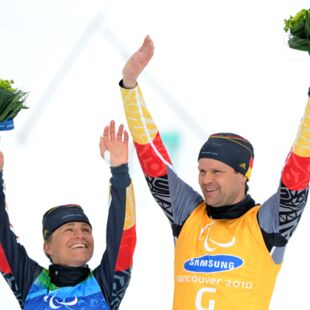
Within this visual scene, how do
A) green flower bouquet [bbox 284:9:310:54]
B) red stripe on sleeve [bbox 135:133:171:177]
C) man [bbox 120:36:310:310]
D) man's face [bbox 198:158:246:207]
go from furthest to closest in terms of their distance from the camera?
red stripe on sleeve [bbox 135:133:171:177]
man's face [bbox 198:158:246:207]
man [bbox 120:36:310:310]
green flower bouquet [bbox 284:9:310:54]

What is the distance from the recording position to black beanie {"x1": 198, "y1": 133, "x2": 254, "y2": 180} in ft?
13.9

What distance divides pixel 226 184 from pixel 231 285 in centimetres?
44

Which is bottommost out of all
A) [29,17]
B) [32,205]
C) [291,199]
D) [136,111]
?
[32,205]

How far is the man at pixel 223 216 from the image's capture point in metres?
4.07

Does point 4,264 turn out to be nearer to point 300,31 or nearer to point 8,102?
point 8,102

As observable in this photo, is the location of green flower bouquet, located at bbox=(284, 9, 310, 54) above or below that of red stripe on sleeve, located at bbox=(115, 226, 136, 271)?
above

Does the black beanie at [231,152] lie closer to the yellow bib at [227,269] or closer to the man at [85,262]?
the yellow bib at [227,269]

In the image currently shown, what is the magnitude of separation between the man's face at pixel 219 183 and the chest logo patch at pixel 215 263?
236 millimetres

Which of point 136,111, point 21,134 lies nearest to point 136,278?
point 21,134

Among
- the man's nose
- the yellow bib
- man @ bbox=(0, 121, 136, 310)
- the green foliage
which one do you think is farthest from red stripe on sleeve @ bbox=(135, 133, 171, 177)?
the green foliage

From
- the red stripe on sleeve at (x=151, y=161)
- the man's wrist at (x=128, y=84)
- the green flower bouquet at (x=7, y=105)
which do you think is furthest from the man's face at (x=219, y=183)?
the green flower bouquet at (x=7, y=105)

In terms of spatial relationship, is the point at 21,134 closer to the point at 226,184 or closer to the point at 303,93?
the point at 303,93

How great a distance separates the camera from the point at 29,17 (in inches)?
261

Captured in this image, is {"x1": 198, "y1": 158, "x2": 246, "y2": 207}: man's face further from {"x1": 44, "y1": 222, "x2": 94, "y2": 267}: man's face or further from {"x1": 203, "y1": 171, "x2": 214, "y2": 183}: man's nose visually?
{"x1": 44, "y1": 222, "x2": 94, "y2": 267}: man's face
